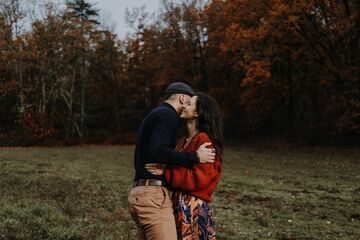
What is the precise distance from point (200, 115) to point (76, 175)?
13.0m

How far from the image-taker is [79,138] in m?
42.9

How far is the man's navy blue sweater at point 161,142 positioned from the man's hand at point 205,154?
49 millimetres

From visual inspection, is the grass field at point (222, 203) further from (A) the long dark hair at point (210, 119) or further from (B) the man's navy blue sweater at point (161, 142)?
(A) the long dark hair at point (210, 119)

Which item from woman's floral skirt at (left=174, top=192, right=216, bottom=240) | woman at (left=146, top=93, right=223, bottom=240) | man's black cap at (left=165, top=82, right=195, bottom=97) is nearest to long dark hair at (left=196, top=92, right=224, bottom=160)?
woman at (left=146, top=93, right=223, bottom=240)

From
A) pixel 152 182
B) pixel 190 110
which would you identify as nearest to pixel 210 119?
pixel 190 110

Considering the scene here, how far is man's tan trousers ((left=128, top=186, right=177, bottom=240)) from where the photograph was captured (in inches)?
154

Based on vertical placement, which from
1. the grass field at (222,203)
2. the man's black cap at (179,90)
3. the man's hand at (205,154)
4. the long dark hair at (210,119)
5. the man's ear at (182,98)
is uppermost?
the man's black cap at (179,90)

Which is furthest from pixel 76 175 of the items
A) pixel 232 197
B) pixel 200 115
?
pixel 200 115

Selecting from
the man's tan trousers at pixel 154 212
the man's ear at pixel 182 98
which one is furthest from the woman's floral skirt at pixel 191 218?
the man's ear at pixel 182 98

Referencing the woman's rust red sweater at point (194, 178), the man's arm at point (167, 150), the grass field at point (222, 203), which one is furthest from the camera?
the grass field at point (222, 203)

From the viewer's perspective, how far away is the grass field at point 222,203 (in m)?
7.83

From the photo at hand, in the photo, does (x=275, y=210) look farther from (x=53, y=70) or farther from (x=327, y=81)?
(x=53, y=70)

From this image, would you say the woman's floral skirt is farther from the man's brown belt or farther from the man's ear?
the man's ear

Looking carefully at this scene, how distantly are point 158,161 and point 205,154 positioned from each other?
47cm
